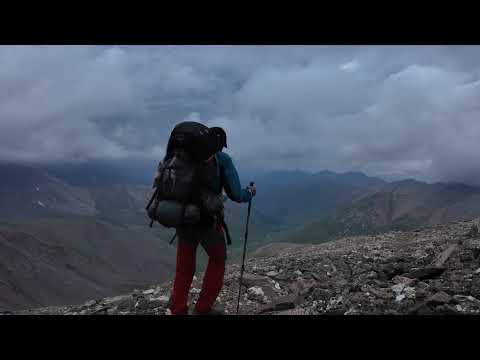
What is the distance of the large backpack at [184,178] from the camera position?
204 inches

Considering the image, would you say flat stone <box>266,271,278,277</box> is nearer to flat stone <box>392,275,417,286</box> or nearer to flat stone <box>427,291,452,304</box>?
flat stone <box>392,275,417,286</box>

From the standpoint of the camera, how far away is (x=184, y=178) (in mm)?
5238

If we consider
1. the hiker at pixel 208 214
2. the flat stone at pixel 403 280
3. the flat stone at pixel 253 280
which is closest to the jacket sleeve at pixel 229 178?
the hiker at pixel 208 214

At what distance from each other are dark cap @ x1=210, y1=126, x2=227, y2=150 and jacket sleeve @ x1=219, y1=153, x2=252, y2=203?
14 centimetres

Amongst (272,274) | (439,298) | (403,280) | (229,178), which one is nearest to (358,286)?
(403,280)

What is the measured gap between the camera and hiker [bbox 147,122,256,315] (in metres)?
5.25

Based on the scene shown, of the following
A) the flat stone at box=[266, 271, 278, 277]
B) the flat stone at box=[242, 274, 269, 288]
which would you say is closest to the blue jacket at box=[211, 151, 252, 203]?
the flat stone at box=[242, 274, 269, 288]

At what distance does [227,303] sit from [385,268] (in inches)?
137

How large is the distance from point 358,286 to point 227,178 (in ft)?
13.4

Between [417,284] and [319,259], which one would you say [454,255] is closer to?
[417,284]

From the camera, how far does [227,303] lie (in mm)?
9109

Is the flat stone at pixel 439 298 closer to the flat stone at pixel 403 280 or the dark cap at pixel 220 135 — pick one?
the flat stone at pixel 403 280

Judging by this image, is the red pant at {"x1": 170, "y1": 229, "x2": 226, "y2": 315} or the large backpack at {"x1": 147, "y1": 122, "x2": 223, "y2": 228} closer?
the large backpack at {"x1": 147, "y1": 122, "x2": 223, "y2": 228}
